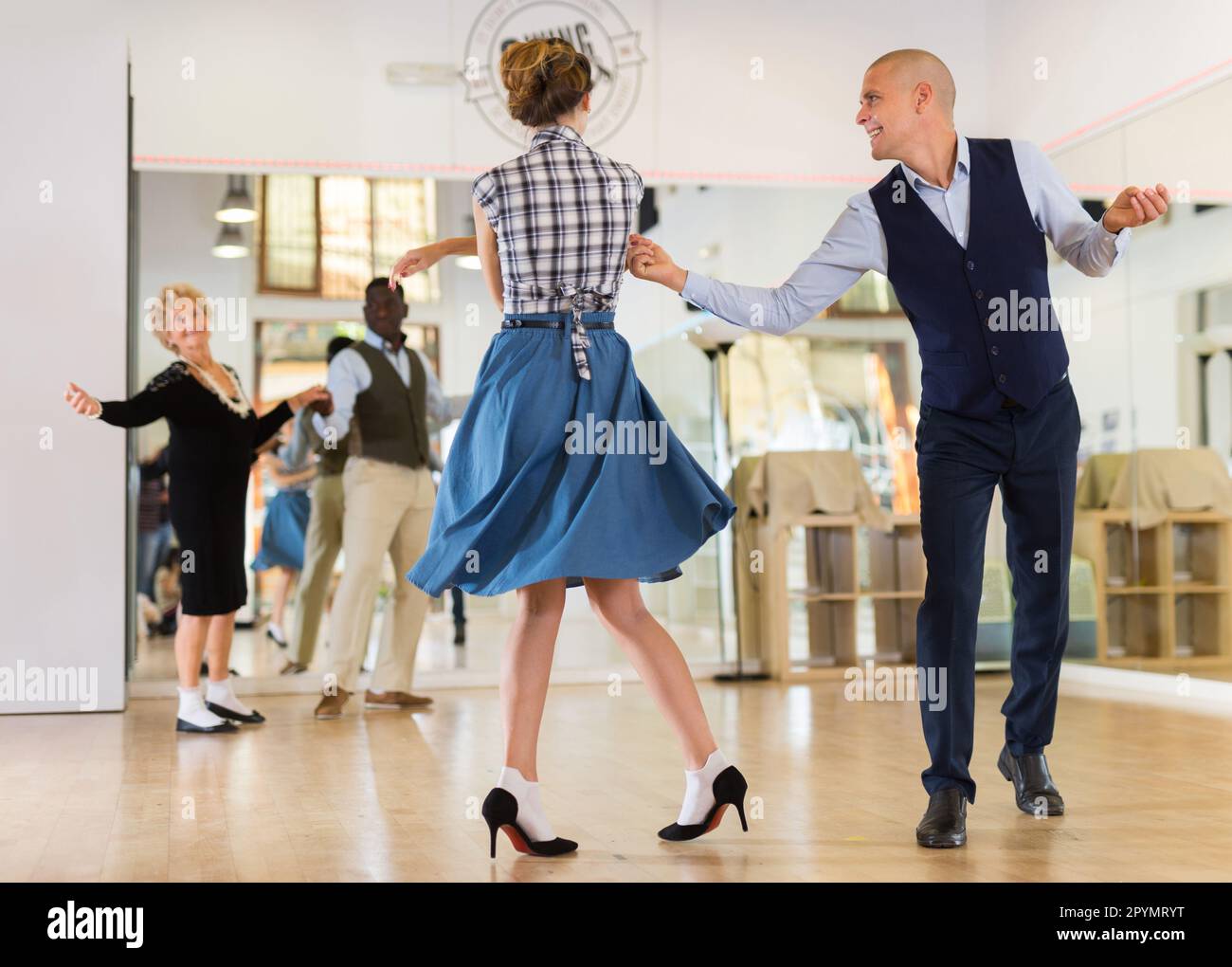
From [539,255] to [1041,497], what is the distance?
3.70ft

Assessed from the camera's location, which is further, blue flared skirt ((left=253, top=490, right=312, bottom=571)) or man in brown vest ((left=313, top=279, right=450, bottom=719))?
blue flared skirt ((left=253, top=490, right=312, bottom=571))

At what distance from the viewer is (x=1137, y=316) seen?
5.86 m

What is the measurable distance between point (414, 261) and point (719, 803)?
3.86ft

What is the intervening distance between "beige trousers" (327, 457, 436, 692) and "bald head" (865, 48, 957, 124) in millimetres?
2692

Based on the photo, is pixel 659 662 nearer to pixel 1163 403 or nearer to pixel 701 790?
pixel 701 790

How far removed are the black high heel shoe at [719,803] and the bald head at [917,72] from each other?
4.43ft

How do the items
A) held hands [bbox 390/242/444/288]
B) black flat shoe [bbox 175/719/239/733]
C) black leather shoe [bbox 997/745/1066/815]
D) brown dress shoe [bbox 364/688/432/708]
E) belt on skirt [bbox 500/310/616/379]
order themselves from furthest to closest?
brown dress shoe [bbox 364/688/432/708] < black flat shoe [bbox 175/719/239/733] < black leather shoe [bbox 997/745/1066/815] < held hands [bbox 390/242/444/288] < belt on skirt [bbox 500/310/616/379]

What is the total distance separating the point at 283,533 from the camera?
600 cm

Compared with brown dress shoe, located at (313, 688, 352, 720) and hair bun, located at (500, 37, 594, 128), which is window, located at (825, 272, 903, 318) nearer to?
brown dress shoe, located at (313, 688, 352, 720)

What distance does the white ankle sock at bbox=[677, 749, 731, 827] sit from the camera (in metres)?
2.62

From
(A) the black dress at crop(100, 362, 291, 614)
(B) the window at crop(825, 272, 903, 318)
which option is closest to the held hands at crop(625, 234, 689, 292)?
(A) the black dress at crop(100, 362, 291, 614)

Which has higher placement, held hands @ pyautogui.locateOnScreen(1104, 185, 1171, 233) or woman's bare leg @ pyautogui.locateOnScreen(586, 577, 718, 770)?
held hands @ pyautogui.locateOnScreen(1104, 185, 1171, 233)

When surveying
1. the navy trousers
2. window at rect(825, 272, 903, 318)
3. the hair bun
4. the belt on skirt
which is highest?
window at rect(825, 272, 903, 318)
